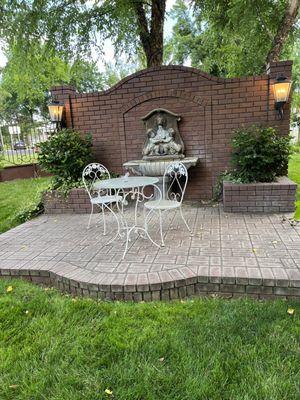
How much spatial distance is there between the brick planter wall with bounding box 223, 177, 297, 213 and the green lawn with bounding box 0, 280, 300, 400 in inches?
85.0

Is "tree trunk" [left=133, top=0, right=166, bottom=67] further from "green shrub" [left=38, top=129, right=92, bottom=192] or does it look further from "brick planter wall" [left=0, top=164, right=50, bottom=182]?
"brick planter wall" [left=0, top=164, right=50, bottom=182]

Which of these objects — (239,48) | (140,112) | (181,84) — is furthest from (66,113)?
(239,48)

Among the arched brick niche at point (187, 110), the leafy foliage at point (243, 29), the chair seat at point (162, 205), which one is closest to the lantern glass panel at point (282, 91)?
the arched brick niche at point (187, 110)

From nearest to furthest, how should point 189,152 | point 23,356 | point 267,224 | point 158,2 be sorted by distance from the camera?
point 23,356 < point 267,224 < point 189,152 < point 158,2

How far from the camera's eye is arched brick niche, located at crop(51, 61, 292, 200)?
15.5 feet

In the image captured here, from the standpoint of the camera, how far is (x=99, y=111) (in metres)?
5.32

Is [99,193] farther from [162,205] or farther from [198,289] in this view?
[198,289]

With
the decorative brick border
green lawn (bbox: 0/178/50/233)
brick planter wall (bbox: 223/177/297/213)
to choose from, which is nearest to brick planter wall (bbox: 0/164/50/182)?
green lawn (bbox: 0/178/50/233)

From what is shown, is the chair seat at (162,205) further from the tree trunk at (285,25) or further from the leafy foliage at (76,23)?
the leafy foliage at (76,23)

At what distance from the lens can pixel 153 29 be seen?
672cm

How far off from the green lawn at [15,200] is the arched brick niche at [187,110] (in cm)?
141

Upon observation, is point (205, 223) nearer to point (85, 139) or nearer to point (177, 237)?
point (177, 237)

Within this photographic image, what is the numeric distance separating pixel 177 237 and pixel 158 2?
569 cm

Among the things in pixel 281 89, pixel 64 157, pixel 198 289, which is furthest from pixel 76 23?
pixel 198 289
